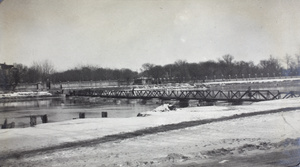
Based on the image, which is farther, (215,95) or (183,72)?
(183,72)

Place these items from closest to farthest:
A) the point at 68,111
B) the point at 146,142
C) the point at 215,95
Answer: the point at 146,142 < the point at 215,95 < the point at 68,111

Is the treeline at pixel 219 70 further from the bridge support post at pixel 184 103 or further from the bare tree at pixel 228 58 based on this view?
the bridge support post at pixel 184 103

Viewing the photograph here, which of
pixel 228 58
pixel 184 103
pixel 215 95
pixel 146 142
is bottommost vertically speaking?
pixel 184 103

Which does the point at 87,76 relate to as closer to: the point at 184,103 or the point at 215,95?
the point at 184,103

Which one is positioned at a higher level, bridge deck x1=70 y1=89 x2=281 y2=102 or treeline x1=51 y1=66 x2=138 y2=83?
treeline x1=51 y1=66 x2=138 y2=83

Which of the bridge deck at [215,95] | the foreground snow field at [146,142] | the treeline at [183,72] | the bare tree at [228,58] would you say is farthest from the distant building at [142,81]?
the foreground snow field at [146,142]

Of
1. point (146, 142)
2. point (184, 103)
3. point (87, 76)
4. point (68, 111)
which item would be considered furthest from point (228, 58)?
point (146, 142)

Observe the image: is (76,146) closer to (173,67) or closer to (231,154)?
(231,154)

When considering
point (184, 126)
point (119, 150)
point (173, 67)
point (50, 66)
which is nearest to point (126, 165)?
point (119, 150)

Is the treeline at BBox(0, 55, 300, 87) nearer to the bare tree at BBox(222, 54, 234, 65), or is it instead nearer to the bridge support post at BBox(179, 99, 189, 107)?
the bare tree at BBox(222, 54, 234, 65)

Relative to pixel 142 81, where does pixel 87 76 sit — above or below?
above

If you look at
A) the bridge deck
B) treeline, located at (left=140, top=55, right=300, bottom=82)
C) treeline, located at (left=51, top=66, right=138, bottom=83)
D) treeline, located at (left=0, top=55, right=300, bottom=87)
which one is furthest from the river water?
treeline, located at (left=140, top=55, right=300, bottom=82)
